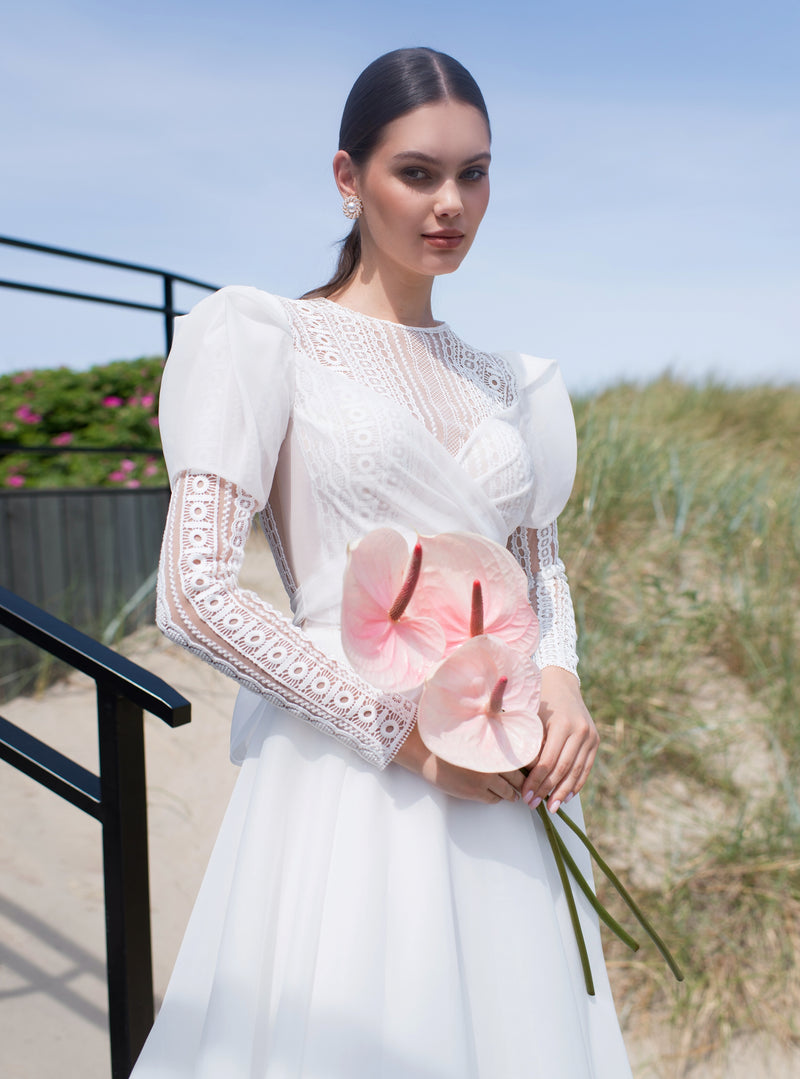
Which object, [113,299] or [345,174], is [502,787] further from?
[113,299]

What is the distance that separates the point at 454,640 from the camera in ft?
3.49

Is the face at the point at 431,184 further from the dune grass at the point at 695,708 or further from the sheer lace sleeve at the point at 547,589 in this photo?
the dune grass at the point at 695,708

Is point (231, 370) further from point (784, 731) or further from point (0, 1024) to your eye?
point (784, 731)

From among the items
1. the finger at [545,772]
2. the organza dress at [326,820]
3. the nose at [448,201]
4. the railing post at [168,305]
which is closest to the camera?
the organza dress at [326,820]

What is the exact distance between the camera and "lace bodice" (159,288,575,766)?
117 cm

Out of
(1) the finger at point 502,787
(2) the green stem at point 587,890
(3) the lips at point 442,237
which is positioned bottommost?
(2) the green stem at point 587,890

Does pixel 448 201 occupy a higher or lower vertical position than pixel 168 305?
higher

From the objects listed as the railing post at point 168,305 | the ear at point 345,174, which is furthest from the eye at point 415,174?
the railing post at point 168,305

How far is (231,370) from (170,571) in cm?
30

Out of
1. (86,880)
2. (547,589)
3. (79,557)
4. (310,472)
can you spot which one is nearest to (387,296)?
(310,472)

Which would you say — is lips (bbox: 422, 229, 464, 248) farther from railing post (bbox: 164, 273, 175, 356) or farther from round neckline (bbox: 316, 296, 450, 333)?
railing post (bbox: 164, 273, 175, 356)

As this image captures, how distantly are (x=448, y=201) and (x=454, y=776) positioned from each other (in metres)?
0.87

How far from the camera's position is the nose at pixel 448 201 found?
1354mm

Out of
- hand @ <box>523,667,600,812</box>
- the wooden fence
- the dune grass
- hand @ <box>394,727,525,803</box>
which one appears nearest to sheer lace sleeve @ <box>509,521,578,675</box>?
hand @ <box>523,667,600,812</box>
